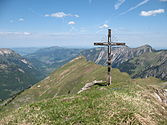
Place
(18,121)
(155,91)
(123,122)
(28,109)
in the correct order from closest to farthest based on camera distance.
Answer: (123,122)
(18,121)
(28,109)
(155,91)

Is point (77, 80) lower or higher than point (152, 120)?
lower

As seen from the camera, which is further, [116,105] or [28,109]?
[28,109]

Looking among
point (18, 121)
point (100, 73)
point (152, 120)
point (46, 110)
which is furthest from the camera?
point (100, 73)

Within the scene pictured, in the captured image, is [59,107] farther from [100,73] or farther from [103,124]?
[100,73]

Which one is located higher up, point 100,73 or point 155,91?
point 155,91

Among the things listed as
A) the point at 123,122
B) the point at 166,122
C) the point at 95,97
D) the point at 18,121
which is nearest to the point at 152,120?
the point at 166,122

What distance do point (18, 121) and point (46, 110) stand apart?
373 centimetres

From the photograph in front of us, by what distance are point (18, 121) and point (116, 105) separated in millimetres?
12393

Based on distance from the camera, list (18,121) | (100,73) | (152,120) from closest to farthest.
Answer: (152,120)
(18,121)
(100,73)

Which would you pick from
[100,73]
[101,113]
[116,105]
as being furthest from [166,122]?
[100,73]

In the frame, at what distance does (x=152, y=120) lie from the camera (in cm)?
1966

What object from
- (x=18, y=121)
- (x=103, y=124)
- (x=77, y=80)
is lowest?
(x=77, y=80)

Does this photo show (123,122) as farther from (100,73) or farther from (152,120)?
(100,73)

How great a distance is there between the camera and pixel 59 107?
24.5 m
